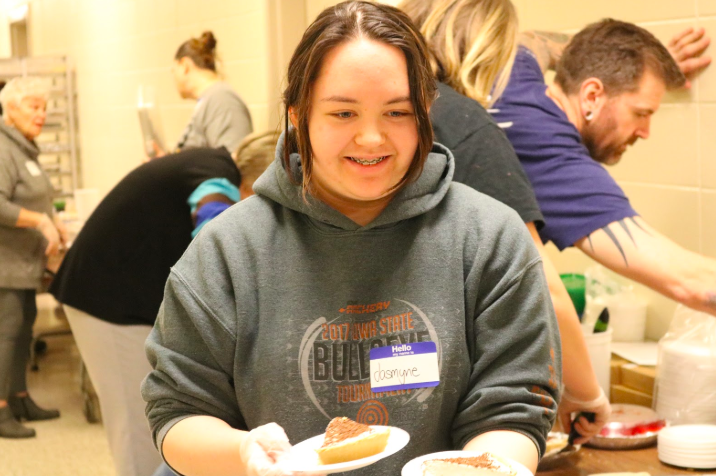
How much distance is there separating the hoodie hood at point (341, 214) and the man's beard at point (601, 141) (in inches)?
35.1

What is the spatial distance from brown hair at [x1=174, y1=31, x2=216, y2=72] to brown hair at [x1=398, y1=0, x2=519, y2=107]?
10.3ft

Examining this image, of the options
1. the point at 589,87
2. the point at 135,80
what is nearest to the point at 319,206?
the point at 589,87

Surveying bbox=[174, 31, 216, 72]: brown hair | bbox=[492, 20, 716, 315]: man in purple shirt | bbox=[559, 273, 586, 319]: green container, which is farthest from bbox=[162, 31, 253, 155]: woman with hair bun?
bbox=[492, 20, 716, 315]: man in purple shirt

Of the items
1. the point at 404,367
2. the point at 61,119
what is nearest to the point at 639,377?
the point at 404,367

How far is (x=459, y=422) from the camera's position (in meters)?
1.11

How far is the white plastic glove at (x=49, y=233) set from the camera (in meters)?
4.07

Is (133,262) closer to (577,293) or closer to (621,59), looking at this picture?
(577,293)

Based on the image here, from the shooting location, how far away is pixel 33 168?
4.21 meters

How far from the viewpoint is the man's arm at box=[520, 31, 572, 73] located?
2.24 m

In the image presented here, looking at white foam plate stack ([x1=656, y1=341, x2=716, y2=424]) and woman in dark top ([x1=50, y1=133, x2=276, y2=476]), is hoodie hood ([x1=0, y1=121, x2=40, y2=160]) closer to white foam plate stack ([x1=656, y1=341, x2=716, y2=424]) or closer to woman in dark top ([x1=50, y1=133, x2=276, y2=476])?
woman in dark top ([x1=50, y1=133, x2=276, y2=476])

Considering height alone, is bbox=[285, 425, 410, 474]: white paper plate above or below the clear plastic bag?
above

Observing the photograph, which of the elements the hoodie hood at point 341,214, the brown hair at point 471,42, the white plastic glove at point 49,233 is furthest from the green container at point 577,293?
the white plastic glove at point 49,233

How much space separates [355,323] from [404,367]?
9 cm

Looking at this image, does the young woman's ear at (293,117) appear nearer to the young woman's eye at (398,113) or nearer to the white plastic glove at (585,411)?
the young woman's eye at (398,113)
